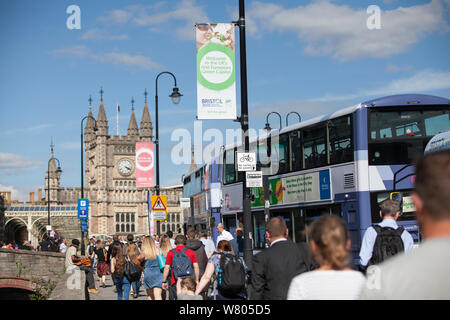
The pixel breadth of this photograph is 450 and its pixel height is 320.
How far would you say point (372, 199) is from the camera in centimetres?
Answer: 1478

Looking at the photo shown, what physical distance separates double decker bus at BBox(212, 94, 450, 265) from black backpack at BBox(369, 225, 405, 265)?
20.4 ft

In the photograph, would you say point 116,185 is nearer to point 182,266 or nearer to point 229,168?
point 229,168

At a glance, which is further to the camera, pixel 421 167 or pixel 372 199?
pixel 372 199

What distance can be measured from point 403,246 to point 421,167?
6.13 m

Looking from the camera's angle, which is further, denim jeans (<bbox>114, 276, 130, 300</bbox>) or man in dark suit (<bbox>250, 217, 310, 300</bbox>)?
denim jeans (<bbox>114, 276, 130, 300</bbox>)

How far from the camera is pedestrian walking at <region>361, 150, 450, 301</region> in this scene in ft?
8.18

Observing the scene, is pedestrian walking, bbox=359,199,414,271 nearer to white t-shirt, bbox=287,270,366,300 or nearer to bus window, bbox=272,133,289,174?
white t-shirt, bbox=287,270,366,300

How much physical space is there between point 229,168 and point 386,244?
14.3m

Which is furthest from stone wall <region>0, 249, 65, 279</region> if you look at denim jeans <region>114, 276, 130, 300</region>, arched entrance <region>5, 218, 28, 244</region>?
arched entrance <region>5, 218, 28, 244</region>

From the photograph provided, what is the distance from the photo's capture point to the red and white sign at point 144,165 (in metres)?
26.6

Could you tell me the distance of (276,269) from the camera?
20.8 feet
